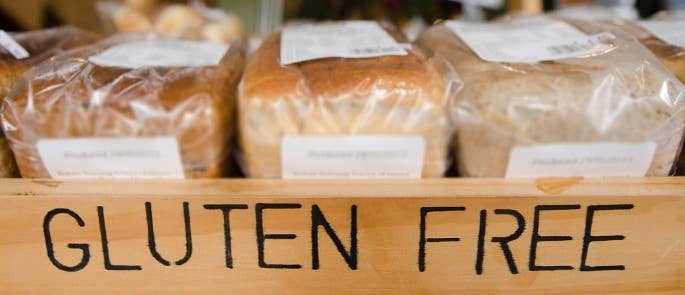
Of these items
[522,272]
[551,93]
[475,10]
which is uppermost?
[551,93]

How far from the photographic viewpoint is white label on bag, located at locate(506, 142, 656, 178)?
1.79ft

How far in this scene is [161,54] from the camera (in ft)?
2.10

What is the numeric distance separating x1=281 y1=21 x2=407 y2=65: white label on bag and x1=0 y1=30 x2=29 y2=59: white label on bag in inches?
13.8

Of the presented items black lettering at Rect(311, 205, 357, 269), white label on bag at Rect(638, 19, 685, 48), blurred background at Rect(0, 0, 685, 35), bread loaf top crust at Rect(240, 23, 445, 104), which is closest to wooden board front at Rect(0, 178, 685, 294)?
black lettering at Rect(311, 205, 357, 269)

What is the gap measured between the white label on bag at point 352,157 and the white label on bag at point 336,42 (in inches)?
4.7

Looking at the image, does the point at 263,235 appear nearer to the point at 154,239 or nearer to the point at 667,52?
the point at 154,239

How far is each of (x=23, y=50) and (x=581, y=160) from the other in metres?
0.74

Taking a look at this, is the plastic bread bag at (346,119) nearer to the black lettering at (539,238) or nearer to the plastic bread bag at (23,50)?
the black lettering at (539,238)

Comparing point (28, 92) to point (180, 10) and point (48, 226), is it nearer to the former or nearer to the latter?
point (48, 226)

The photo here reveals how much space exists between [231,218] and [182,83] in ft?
0.55

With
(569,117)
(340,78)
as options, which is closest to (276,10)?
(340,78)

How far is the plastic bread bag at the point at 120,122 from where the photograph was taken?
53 centimetres

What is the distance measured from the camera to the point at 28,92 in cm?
54

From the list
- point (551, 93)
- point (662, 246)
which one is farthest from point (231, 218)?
point (662, 246)
